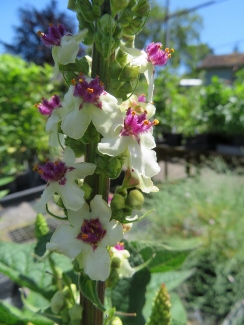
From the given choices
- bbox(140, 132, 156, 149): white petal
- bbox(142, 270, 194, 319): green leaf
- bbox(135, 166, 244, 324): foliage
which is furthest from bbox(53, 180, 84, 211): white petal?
bbox(135, 166, 244, 324): foliage

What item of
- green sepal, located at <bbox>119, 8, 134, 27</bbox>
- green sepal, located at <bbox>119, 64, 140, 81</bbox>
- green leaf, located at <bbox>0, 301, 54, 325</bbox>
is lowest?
green leaf, located at <bbox>0, 301, 54, 325</bbox>

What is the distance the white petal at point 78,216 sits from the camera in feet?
1.46

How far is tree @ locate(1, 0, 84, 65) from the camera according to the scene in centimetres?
866

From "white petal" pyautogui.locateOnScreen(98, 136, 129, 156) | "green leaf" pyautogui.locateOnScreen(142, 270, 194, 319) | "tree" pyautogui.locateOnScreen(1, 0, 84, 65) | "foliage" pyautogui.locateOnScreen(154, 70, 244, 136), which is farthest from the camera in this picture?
"tree" pyautogui.locateOnScreen(1, 0, 84, 65)

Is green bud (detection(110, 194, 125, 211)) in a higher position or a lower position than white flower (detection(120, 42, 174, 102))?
lower

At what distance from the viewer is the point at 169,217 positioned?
2070mm

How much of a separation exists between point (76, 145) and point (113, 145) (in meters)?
0.07

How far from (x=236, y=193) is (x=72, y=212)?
6.24ft

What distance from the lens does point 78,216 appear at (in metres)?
0.45

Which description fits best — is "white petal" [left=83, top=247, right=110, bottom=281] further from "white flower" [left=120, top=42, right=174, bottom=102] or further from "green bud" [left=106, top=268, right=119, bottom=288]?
"white flower" [left=120, top=42, right=174, bottom=102]

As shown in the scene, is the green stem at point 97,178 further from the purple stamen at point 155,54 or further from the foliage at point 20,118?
the foliage at point 20,118

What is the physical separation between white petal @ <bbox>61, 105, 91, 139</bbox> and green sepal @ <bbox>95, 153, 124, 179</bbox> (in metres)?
0.04

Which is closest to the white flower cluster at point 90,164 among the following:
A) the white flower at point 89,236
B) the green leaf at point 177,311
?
the white flower at point 89,236

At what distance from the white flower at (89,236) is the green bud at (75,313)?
8 cm
